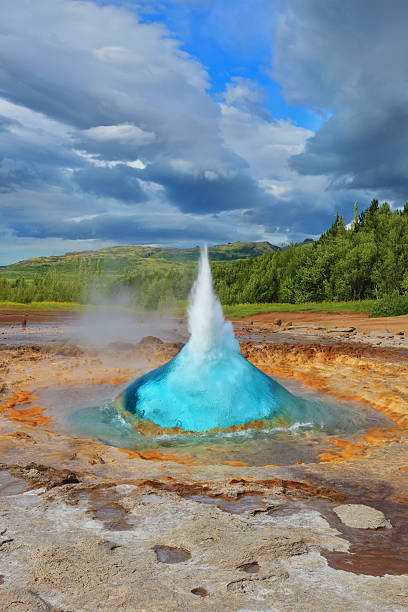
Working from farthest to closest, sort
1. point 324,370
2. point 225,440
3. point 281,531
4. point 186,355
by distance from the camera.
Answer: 1. point 324,370
2. point 186,355
3. point 225,440
4. point 281,531

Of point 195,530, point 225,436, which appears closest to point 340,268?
point 225,436

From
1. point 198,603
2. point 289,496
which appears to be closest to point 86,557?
point 198,603

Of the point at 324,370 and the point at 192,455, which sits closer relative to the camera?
the point at 192,455

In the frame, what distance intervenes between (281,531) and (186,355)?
589 cm

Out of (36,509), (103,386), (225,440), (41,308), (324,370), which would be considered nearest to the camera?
(36,509)

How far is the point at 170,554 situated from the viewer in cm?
296

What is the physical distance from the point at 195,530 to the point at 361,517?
57.9 inches

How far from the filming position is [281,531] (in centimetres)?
336

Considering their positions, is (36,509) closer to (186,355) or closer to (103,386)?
(186,355)

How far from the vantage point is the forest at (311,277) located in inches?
1959

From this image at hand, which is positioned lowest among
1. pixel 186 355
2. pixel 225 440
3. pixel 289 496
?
pixel 225 440

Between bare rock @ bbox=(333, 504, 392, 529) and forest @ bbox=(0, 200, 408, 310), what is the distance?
115 ft

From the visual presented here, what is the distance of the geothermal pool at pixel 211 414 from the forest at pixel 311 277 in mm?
30272

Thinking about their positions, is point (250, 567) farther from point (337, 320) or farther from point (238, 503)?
point (337, 320)
